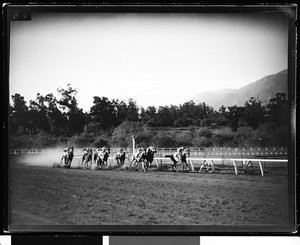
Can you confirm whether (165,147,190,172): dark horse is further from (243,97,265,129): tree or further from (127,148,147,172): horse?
(243,97,265,129): tree

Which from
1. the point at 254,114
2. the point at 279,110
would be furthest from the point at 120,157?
the point at 279,110

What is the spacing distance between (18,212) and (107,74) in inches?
62.8

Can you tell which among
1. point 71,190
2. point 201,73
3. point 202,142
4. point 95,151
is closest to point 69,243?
point 71,190

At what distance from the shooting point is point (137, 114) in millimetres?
5035

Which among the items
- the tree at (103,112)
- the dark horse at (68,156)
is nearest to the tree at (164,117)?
the tree at (103,112)

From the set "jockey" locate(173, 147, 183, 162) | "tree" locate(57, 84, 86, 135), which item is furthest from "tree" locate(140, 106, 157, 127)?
"tree" locate(57, 84, 86, 135)

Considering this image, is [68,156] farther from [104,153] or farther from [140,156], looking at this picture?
[140,156]

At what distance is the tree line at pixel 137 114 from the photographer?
500cm

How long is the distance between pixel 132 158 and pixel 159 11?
1.44m

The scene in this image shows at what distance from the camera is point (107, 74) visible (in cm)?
500

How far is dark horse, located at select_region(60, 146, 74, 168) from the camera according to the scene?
5066mm

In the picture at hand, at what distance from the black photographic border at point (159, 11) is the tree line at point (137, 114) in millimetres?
123

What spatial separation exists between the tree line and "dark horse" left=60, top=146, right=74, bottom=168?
0.51 ft

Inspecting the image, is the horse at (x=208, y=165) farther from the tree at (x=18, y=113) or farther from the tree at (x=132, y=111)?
the tree at (x=18, y=113)
